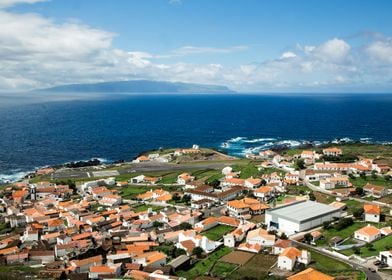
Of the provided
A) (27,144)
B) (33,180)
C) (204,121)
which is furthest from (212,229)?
(204,121)

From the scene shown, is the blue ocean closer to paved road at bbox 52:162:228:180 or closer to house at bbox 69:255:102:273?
paved road at bbox 52:162:228:180

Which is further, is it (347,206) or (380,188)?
(380,188)

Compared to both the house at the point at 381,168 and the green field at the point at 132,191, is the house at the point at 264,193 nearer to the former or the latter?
the green field at the point at 132,191

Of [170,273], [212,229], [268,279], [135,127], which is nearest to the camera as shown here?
[268,279]

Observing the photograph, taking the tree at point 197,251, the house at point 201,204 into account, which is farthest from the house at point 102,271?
the house at point 201,204

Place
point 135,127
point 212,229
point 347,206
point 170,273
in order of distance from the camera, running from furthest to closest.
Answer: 1. point 135,127
2. point 347,206
3. point 212,229
4. point 170,273

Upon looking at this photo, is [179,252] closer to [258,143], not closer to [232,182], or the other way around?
[232,182]

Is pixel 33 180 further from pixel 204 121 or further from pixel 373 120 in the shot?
pixel 373 120
